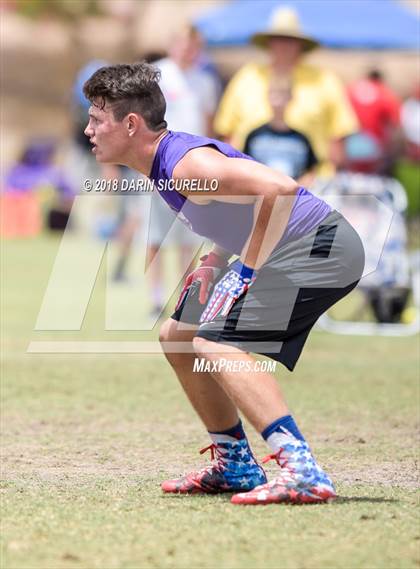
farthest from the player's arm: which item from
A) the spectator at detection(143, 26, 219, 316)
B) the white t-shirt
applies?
the white t-shirt

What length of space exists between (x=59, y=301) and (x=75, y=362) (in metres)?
3.31

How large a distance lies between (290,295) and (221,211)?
44 cm

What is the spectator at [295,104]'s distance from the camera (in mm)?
10867

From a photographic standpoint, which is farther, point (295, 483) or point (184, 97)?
point (184, 97)

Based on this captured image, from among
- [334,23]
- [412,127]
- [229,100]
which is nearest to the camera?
[229,100]

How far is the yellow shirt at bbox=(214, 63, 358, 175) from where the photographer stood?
10.9 meters

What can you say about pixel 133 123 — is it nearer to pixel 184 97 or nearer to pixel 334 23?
pixel 184 97

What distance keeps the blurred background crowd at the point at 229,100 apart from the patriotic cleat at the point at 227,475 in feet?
17.1

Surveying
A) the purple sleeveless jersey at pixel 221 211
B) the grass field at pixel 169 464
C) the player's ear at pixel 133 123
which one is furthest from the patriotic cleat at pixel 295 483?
the player's ear at pixel 133 123

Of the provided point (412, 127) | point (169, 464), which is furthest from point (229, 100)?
point (412, 127)

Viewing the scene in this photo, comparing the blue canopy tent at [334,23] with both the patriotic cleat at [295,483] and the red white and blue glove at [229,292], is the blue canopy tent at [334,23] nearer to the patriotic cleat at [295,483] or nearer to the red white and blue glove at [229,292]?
the red white and blue glove at [229,292]

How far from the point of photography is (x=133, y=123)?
16.8 feet

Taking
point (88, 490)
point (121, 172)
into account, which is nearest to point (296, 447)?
point (88, 490)

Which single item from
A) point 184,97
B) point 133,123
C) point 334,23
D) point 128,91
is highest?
point 128,91
